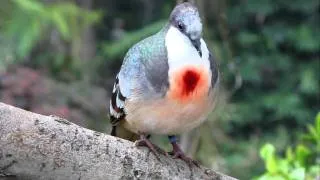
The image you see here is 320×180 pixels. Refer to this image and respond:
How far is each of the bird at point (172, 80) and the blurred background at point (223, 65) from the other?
229 centimetres

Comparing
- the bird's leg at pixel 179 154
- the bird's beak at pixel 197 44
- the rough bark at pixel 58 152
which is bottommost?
the rough bark at pixel 58 152

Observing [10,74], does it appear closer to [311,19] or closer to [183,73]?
[183,73]

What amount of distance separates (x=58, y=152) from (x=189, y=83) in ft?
1.25

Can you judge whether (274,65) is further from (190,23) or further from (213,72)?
(190,23)

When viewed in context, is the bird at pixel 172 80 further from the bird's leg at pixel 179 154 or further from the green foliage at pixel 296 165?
the green foliage at pixel 296 165

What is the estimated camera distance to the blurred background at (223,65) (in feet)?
14.4

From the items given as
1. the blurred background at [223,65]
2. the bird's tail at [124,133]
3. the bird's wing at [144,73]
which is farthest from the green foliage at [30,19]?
the bird's wing at [144,73]

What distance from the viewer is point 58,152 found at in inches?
61.8

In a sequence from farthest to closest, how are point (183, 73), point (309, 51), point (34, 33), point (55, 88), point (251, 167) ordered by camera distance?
point (309, 51)
point (251, 167)
point (55, 88)
point (34, 33)
point (183, 73)

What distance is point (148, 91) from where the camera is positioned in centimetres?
184

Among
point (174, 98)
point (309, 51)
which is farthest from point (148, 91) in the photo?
point (309, 51)

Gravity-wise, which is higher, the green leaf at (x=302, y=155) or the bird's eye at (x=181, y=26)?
the green leaf at (x=302, y=155)

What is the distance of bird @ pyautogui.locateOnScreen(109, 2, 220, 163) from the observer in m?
1.76

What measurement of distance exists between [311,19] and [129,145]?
18.1 feet
